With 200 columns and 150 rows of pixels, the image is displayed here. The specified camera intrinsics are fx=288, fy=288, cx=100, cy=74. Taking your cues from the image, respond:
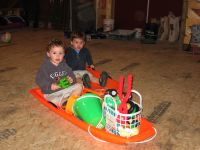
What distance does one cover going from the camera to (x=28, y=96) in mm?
3535

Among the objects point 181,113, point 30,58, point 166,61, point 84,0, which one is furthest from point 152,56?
point 84,0

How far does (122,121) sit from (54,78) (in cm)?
106

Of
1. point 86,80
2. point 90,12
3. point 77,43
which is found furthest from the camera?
point 90,12

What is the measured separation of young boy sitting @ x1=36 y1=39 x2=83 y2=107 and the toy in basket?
66 cm

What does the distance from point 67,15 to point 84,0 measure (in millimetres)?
690

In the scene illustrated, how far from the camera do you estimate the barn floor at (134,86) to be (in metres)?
2.47

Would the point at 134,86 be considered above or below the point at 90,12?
below

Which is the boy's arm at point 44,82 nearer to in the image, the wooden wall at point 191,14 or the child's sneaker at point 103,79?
the child's sneaker at point 103,79

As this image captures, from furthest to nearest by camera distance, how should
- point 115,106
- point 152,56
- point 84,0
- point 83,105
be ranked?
point 84,0 < point 152,56 < point 83,105 < point 115,106

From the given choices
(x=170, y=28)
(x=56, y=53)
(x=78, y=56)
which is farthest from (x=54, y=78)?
(x=170, y=28)

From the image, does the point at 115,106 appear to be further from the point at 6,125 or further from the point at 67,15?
the point at 67,15

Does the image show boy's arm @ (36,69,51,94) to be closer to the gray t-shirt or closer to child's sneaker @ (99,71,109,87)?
the gray t-shirt

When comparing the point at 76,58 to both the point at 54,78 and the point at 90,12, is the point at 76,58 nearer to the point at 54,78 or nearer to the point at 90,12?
the point at 54,78

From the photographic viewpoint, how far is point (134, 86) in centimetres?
394
